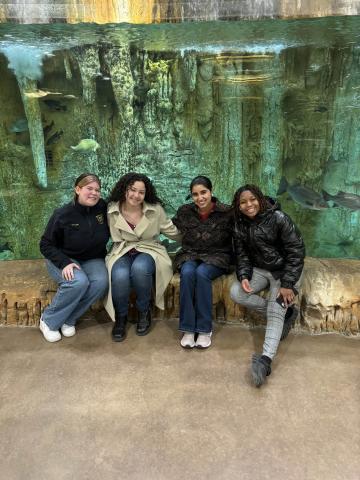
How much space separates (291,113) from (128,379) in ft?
9.54

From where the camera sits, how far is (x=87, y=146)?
4.01 metres

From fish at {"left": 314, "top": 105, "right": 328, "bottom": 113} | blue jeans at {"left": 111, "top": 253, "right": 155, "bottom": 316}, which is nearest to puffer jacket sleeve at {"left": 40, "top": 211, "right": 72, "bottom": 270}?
blue jeans at {"left": 111, "top": 253, "right": 155, "bottom": 316}

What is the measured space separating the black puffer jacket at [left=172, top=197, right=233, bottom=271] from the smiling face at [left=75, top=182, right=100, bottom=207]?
590 mm

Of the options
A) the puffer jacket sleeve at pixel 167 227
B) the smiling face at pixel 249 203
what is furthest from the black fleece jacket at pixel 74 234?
the smiling face at pixel 249 203

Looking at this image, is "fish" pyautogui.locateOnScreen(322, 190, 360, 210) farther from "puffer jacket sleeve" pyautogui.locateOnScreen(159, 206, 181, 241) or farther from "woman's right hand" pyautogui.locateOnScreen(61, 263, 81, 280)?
"woman's right hand" pyautogui.locateOnScreen(61, 263, 81, 280)

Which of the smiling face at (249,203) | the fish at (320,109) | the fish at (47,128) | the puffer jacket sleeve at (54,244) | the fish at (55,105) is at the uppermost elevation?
the fish at (55,105)

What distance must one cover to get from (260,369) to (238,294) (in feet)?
1.74

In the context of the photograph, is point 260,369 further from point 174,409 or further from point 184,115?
point 184,115

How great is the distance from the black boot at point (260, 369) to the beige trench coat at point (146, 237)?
801 mm

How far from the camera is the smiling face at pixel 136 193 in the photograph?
254 centimetres

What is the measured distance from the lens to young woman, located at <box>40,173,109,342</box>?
2564 mm

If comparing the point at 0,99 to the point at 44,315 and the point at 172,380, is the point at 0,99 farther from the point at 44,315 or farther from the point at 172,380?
the point at 172,380

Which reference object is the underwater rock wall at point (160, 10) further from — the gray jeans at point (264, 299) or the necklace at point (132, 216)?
the gray jeans at point (264, 299)

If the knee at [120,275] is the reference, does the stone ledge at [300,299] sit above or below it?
below
